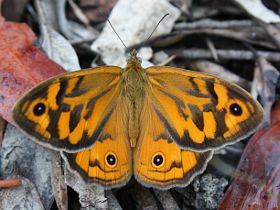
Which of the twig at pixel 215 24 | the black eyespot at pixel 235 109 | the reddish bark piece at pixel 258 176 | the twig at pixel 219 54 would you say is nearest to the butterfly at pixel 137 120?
the black eyespot at pixel 235 109

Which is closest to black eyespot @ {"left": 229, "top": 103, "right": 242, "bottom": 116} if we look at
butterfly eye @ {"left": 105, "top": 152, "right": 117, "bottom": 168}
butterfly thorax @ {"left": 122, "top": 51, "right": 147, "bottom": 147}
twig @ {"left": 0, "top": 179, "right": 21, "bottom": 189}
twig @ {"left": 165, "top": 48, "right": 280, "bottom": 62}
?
butterfly thorax @ {"left": 122, "top": 51, "right": 147, "bottom": 147}

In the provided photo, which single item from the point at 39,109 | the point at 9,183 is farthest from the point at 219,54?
the point at 9,183

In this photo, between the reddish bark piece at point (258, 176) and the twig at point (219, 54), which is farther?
the twig at point (219, 54)

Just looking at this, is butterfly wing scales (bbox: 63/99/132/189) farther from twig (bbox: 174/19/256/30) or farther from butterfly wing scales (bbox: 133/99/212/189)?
twig (bbox: 174/19/256/30)

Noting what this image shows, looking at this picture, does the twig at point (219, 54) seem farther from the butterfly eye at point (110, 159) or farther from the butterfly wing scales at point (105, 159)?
the butterfly eye at point (110, 159)

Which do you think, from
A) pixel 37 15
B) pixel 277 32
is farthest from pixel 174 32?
pixel 37 15

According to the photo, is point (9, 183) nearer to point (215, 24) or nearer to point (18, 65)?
point (18, 65)
